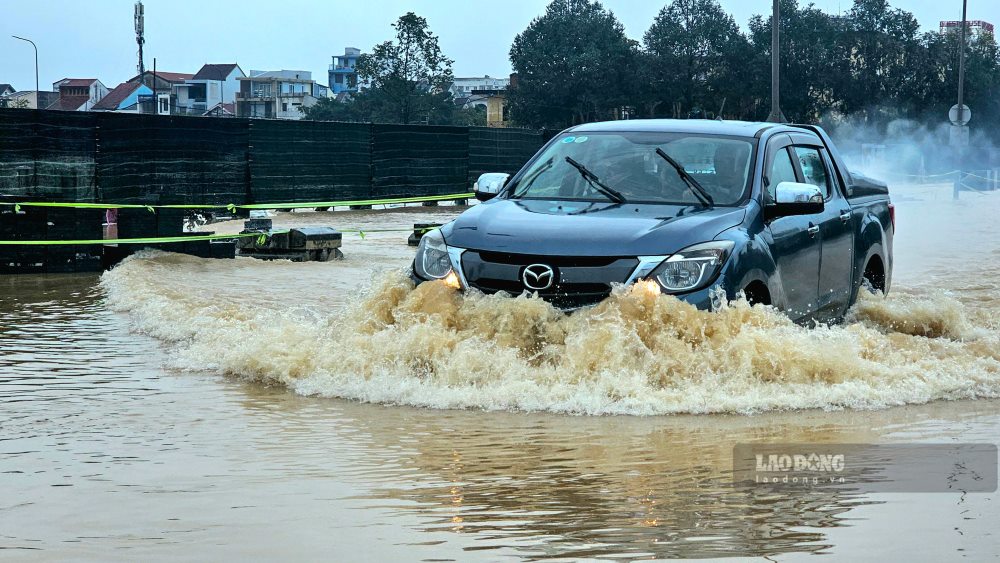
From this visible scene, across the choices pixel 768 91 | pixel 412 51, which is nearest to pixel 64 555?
pixel 768 91

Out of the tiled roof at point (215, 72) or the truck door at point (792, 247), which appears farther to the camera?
A: the tiled roof at point (215, 72)

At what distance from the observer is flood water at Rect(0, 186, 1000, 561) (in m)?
4.45

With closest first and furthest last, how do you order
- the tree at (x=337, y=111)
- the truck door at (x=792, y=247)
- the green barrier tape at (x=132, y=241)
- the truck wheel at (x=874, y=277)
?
1. the truck door at (x=792, y=247)
2. the truck wheel at (x=874, y=277)
3. the green barrier tape at (x=132, y=241)
4. the tree at (x=337, y=111)

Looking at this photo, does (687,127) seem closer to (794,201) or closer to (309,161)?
(794,201)

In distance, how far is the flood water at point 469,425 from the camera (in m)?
4.45

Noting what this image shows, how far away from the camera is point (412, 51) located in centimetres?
12031

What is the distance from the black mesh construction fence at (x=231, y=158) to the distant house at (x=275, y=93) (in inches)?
5257

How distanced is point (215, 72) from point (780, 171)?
166 meters

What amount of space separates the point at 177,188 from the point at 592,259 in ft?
52.3

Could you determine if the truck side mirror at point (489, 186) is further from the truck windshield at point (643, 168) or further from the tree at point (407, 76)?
the tree at point (407, 76)

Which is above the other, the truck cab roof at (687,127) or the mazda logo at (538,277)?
the truck cab roof at (687,127)

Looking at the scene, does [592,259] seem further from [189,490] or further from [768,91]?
[768,91]

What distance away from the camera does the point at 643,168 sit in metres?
8.67

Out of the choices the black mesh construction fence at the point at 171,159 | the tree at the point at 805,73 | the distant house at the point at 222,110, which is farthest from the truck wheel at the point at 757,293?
the distant house at the point at 222,110
